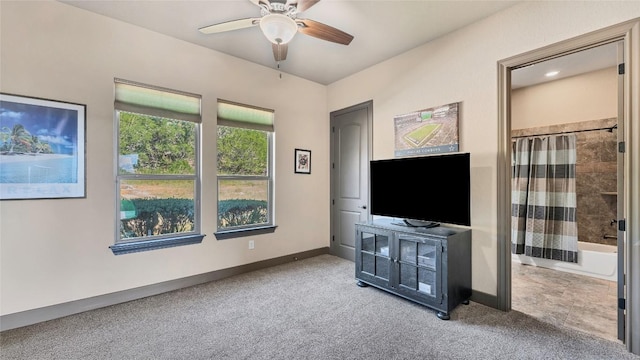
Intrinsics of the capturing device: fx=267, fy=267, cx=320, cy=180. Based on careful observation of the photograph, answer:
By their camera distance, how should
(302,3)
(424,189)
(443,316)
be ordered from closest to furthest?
(302,3)
(443,316)
(424,189)

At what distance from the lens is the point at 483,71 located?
9.18 ft

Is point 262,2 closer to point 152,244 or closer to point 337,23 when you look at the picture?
point 337,23

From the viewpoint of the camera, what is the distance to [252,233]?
3.81 m

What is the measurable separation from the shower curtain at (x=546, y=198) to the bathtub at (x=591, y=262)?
0.08 meters

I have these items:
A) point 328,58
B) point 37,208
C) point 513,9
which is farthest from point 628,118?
point 37,208

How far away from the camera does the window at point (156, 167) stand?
2912 mm

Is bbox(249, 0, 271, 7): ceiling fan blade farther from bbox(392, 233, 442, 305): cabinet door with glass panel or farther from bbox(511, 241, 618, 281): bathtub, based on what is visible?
bbox(511, 241, 618, 281): bathtub

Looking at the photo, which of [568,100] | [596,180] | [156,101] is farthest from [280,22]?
[596,180]

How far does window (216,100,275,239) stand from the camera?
3.63m

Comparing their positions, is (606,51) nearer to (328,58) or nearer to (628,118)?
(628,118)

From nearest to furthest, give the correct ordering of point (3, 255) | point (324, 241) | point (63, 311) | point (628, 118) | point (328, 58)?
point (628, 118) < point (3, 255) < point (63, 311) < point (328, 58) < point (324, 241)

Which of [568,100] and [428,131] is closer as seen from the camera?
[428,131]

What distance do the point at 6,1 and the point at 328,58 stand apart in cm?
316

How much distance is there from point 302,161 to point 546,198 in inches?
146
